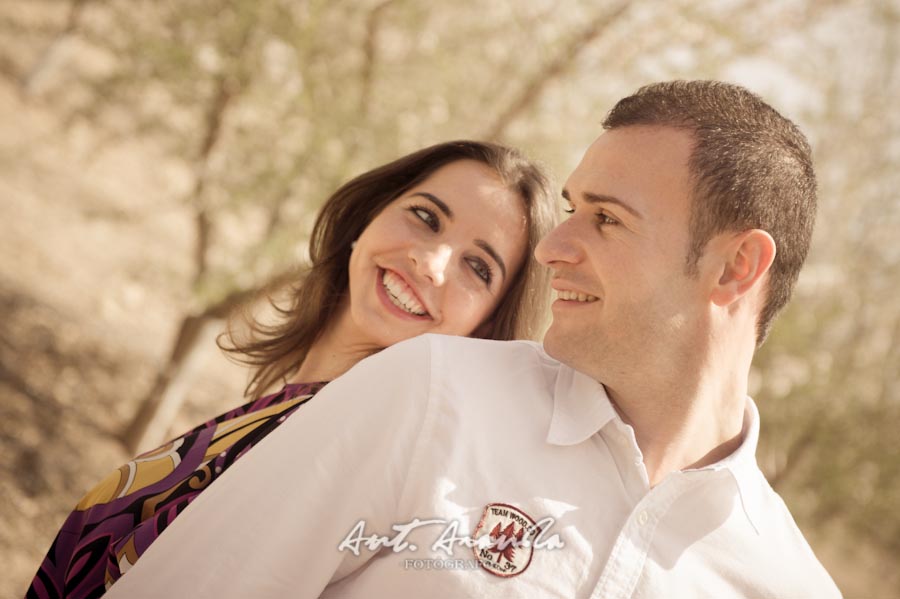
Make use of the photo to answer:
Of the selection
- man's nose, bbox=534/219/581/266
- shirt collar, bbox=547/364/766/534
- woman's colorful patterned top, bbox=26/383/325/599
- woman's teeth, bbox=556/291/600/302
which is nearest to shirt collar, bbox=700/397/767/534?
shirt collar, bbox=547/364/766/534

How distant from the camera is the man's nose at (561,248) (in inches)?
83.2

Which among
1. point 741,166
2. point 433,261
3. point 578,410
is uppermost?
point 741,166

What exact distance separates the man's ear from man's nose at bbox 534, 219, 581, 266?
381 millimetres

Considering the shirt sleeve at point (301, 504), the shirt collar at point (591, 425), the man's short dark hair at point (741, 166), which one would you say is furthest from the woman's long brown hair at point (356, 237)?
the shirt sleeve at point (301, 504)

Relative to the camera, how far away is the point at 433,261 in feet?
8.87

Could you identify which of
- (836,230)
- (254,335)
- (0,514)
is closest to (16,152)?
(0,514)

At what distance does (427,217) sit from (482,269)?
270 millimetres

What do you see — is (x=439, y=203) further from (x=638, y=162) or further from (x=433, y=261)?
(x=638, y=162)

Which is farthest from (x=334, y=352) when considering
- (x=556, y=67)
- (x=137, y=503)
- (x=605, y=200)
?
(x=556, y=67)

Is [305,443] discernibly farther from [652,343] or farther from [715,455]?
[715,455]

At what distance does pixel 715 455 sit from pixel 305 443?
1.07 meters

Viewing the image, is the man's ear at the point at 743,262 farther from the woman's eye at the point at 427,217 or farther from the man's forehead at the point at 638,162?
the woman's eye at the point at 427,217

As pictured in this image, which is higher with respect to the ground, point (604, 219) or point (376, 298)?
point (604, 219)

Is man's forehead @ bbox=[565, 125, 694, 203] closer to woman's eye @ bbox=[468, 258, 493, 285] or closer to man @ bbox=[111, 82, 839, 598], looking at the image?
man @ bbox=[111, 82, 839, 598]
